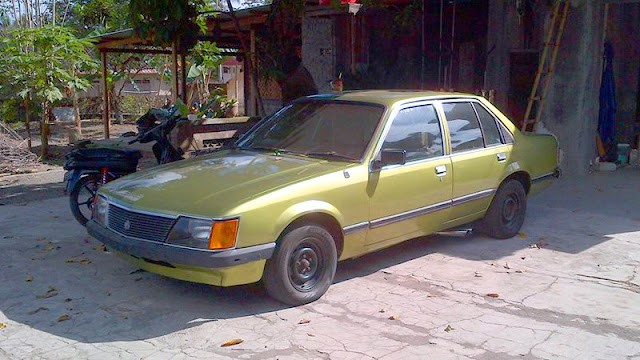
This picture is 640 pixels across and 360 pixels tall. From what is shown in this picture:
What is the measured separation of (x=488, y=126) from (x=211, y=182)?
10.4 ft

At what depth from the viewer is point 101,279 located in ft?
18.9

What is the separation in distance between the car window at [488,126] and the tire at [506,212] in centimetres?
50

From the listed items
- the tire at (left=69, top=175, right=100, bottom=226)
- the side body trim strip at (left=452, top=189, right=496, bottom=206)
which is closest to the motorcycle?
the tire at (left=69, top=175, right=100, bottom=226)

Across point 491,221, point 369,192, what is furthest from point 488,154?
point 369,192

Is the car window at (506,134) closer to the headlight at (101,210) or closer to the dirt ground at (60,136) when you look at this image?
the headlight at (101,210)

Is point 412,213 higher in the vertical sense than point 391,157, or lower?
lower

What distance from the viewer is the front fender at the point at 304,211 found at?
15.6 ft

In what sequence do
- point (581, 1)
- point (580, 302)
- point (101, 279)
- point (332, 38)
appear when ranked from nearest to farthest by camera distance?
1. point (580, 302)
2. point (101, 279)
3. point (581, 1)
4. point (332, 38)

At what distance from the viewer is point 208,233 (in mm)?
4547

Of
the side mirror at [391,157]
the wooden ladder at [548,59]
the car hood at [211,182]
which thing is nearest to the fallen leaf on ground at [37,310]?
the car hood at [211,182]

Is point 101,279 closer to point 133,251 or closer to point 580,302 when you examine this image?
point 133,251

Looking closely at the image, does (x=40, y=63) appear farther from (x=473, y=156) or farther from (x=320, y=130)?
(x=473, y=156)

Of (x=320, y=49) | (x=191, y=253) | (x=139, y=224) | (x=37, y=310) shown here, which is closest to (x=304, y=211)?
(x=191, y=253)

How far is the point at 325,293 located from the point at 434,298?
35.2 inches
